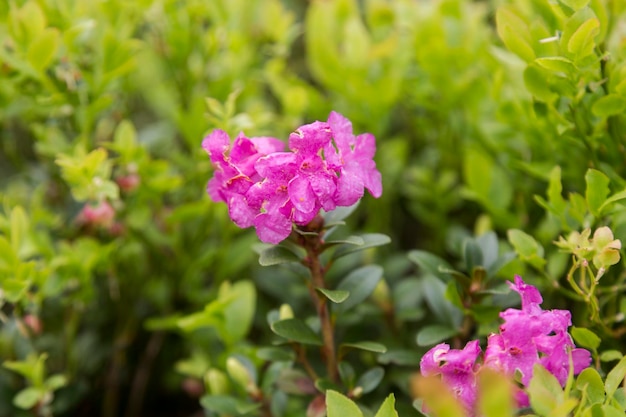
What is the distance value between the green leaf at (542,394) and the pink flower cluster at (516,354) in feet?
0.19

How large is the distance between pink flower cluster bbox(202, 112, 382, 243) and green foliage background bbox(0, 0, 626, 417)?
0.20 meters

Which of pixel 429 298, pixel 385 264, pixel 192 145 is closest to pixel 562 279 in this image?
pixel 429 298

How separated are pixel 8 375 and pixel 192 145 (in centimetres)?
57

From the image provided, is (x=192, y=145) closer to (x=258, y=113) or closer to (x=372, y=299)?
(x=258, y=113)

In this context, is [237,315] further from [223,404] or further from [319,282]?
[319,282]

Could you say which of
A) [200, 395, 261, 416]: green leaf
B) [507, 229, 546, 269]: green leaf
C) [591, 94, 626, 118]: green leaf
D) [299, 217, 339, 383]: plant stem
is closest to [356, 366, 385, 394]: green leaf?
[299, 217, 339, 383]: plant stem

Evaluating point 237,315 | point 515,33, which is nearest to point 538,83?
point 515,33

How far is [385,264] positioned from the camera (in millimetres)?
1475

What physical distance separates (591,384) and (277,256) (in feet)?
1.35

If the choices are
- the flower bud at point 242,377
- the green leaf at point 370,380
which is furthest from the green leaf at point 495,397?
the flower bud at point 242,377

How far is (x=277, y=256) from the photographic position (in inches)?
35.7

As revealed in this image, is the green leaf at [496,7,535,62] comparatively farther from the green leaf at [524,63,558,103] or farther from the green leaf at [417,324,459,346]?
the green leaf at [417,324,459,346]

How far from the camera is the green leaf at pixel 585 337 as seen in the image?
0.84 m

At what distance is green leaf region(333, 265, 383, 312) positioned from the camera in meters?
1.05
